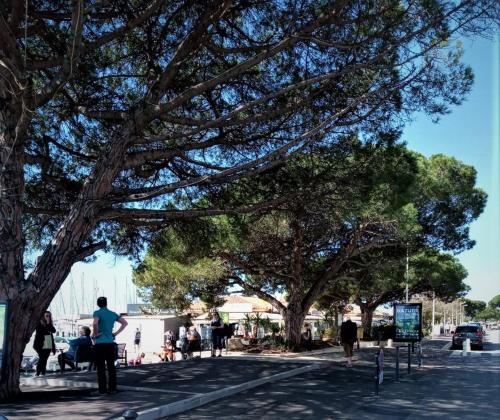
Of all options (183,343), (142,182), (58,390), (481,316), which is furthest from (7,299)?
(481,316)

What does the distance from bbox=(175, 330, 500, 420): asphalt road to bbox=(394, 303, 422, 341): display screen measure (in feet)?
8.08

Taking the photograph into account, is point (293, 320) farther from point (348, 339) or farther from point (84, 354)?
point (84, 354)

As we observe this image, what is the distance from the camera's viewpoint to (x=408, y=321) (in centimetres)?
1983

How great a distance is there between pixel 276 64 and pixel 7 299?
7808mm

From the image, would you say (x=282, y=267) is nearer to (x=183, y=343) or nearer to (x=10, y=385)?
(x=183, y=343)

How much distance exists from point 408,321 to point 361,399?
8.55m

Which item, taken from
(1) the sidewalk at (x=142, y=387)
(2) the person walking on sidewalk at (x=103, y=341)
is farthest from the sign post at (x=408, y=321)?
(2) the person walking on sidewalk at (x=103, y=341)

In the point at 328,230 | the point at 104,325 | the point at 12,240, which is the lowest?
the point at 104,325

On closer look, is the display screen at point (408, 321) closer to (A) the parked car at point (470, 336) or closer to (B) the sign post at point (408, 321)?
(B) the sign post at point (408, 321)

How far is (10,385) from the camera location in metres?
9.80

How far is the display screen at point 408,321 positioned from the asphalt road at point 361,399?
2463 millimetres

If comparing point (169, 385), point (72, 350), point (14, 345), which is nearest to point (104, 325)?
point (14, 345)

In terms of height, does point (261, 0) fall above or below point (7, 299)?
above

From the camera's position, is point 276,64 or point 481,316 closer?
point 276,64
